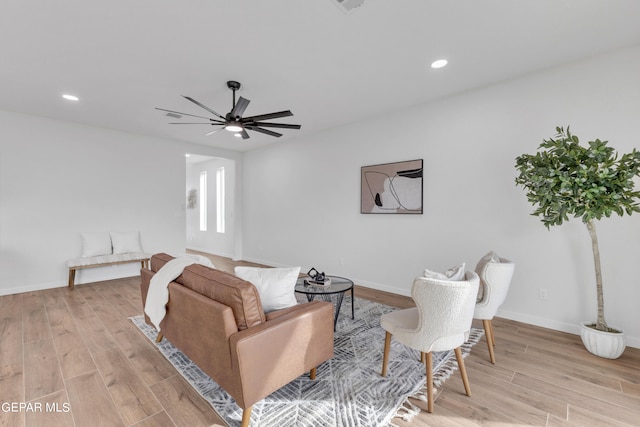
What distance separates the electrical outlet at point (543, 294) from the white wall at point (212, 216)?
5.90 m

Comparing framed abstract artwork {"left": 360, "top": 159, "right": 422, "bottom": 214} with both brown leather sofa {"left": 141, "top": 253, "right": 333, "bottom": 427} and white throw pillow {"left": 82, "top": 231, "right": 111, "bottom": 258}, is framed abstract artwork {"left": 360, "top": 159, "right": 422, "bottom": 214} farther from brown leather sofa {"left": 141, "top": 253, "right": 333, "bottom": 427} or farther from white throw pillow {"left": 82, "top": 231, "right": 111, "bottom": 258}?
white throw pillow {"left": 82, "top": 231, "right": 111, "bottom": 258}

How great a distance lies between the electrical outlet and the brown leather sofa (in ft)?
8.23

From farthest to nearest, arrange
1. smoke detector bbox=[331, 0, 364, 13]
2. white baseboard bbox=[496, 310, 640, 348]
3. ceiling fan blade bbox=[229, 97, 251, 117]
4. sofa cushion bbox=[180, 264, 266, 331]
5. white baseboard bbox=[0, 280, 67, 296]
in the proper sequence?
white baseboard bbox=[0, 280, 67, 296]
ceiling fan blade bbox=[229, 97, 251, 117]
white baseboard bbox=[496, 310, 640, 348]
smoke detector bbox=[331, 0, 364, 13]
sofa cushion bbox=[180, 264, 266, 331]

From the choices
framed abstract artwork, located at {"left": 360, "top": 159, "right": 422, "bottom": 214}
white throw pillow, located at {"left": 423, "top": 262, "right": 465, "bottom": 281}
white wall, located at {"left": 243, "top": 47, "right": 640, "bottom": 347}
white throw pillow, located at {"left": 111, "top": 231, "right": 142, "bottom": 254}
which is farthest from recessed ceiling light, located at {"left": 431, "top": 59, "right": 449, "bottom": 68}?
white throw pillow, located at {"left": 111, "top": 231, "right": 142, "bottom": 254}

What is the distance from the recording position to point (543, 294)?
3.02m

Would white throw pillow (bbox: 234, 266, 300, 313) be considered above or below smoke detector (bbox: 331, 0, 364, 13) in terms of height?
below

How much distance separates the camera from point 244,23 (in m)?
2.24

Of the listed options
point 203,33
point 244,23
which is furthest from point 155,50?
point 244,23

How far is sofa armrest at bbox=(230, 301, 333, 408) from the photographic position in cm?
155

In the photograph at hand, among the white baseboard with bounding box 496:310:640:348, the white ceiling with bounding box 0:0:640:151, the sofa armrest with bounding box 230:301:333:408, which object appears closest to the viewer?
the sofa armrest with bounding box 230:301:333:408

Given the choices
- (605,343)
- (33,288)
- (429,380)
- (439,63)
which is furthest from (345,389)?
(33,288)

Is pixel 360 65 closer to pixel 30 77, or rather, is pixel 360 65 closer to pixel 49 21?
pixel 49 21

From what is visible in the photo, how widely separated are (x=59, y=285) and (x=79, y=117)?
107 inches

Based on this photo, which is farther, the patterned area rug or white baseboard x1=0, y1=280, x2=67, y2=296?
white baseboard x1=0, y1=280, x2=67, y2=296
